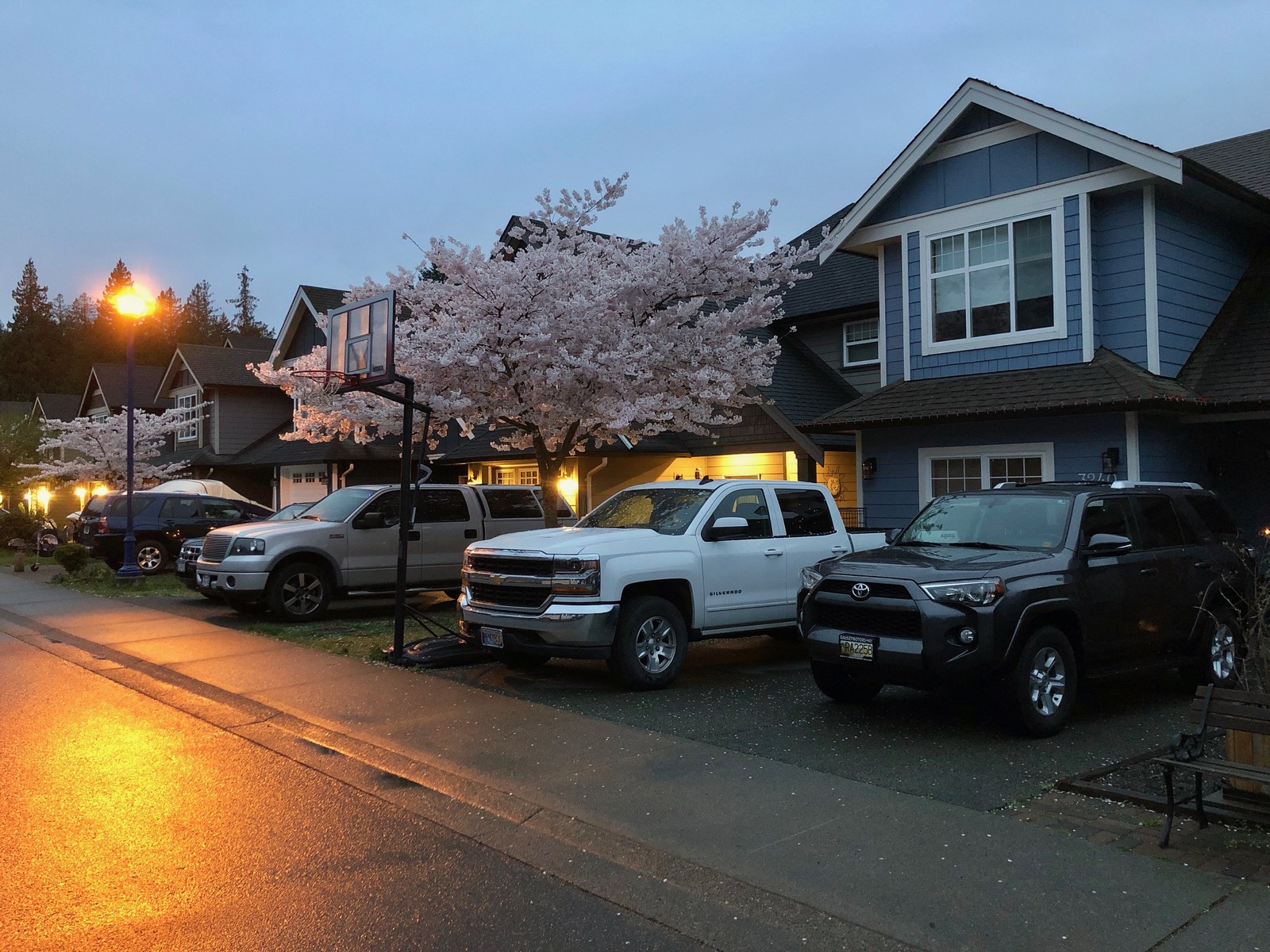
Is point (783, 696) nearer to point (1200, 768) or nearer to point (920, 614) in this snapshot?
point (920, 614)

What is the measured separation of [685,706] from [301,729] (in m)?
3.07

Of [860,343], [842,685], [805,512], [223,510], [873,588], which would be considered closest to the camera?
[873,588]

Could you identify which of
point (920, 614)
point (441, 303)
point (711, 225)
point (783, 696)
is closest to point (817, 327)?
point (711, 225)

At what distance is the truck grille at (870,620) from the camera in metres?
6.95

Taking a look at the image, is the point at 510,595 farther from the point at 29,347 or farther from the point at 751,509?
the point at 29,347

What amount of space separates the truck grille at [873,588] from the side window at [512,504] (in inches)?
334

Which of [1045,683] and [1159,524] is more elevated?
[1159,524]

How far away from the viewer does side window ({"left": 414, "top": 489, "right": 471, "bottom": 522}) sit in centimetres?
1456

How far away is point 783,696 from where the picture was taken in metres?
8.64

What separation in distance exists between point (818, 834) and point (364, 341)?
26.1 ft

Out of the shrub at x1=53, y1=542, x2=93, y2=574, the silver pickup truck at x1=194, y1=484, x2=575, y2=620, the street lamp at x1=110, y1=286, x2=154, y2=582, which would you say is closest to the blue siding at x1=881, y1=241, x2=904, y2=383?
the silver pickup truck at x1=194, y1=484, x2=575, y2=620

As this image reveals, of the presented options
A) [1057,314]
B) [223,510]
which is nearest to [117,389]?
[223,510]

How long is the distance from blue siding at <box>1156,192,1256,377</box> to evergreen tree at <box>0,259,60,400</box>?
82.8 metres

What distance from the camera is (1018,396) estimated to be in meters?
12.9
